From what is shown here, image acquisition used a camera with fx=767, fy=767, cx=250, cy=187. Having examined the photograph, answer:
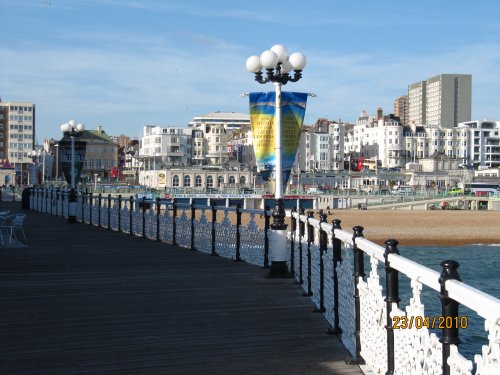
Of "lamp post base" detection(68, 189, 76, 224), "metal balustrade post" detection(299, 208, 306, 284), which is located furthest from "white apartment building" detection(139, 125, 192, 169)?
"metal balustrade post" detection(299, 208, 306, 284)

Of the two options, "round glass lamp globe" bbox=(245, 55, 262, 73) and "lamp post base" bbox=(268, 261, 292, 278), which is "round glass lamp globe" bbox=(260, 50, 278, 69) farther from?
"lamp post base" bbox=(268, 261, 292, 278)

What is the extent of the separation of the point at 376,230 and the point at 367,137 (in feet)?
385

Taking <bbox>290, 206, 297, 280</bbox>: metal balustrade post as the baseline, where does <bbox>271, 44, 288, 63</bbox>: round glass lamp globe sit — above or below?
above

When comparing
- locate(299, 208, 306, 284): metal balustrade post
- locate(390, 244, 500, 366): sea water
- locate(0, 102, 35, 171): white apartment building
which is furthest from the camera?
locate(0, 102, 35, 171): white apartment building

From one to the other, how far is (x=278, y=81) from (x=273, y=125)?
876mm

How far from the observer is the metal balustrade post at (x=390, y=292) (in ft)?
16.4

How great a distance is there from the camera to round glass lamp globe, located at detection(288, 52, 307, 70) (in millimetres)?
12352

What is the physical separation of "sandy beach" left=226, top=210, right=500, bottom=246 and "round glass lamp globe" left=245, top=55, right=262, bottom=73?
38104 millimetres

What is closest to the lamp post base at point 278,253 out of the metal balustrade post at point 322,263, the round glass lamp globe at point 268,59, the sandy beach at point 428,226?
the round glass lamp globe at point 268,59

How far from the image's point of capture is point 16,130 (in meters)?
158

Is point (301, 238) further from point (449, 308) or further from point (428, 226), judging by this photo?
point (428, 226)

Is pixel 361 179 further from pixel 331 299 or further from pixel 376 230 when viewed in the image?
pixel 331 299
